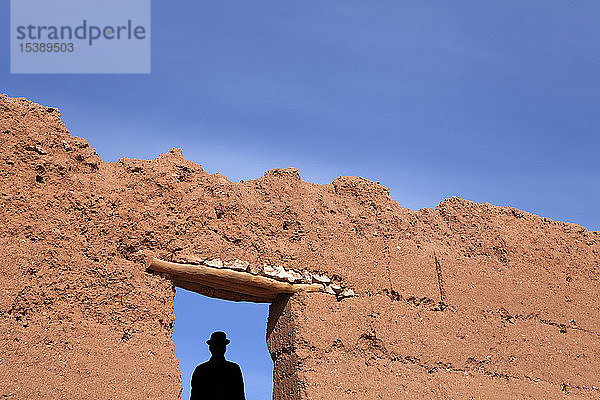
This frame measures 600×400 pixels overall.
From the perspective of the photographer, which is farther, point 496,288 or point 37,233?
point 496,288

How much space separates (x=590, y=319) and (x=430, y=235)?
1777 millimetres

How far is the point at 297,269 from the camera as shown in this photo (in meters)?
5.56

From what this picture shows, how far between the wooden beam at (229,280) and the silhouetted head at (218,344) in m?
0.38

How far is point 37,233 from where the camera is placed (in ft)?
16.0

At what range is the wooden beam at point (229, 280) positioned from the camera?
16.9ft

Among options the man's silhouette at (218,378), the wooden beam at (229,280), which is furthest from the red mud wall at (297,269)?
the man's silhouette at (218,378)

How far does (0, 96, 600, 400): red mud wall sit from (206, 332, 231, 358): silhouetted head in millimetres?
402

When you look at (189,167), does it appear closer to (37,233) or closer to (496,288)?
(37,233)

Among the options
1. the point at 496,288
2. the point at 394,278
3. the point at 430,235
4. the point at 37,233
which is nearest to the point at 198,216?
the point at 37,233

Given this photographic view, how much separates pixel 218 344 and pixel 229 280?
606 mm

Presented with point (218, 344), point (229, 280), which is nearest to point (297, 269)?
point (229, 280)

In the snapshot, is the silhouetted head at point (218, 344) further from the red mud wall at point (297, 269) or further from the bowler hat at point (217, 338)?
the red mud wall at point (297, 269)

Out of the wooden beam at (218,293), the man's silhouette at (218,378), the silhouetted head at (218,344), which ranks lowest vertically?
Answer: the man's silhouette at (218,378)

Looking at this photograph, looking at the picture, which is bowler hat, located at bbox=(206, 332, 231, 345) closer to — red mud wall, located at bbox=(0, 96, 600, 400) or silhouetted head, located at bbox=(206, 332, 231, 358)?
silhouetted head, located at bbox=(206, 332, 231, 358)
